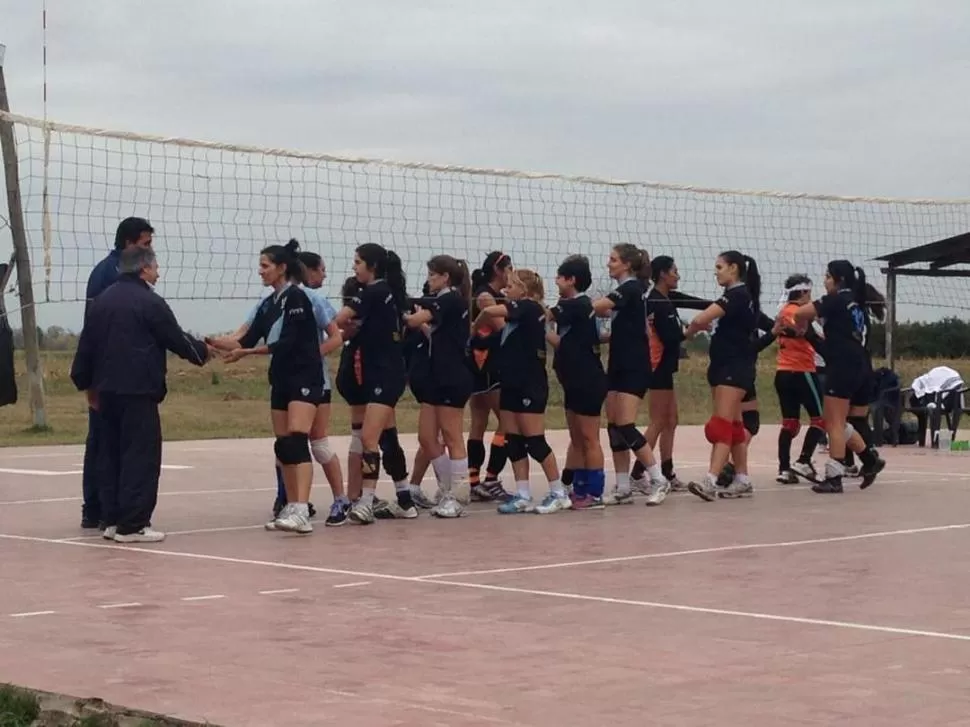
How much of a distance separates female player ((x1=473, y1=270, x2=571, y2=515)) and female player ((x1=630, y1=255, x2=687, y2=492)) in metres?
1.41

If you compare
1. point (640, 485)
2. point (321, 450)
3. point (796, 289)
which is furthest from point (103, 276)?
point (796, 289)

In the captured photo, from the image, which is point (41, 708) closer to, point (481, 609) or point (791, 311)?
point (481, 609)

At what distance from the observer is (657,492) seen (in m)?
14.2

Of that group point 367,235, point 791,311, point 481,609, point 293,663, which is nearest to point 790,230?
point 791,311

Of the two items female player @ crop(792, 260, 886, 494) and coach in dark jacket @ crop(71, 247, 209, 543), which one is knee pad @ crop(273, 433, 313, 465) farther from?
female player @ crop(792, 260, 886, 494)

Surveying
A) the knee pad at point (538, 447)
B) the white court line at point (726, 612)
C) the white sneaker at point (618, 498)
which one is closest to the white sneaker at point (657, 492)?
the white sneaker at point (618, 498)

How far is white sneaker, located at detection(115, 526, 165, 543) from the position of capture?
11586mm

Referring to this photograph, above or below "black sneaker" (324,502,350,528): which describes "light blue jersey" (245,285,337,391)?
above

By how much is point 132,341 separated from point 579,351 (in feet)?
11.5

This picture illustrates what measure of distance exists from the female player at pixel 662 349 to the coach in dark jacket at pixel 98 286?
4349 mm

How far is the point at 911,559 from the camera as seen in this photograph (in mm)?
10695

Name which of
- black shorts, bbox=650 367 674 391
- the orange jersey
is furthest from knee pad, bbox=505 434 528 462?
the orange jersey

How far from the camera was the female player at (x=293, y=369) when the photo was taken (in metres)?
12.0

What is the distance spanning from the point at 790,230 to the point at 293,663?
13.1 metres
